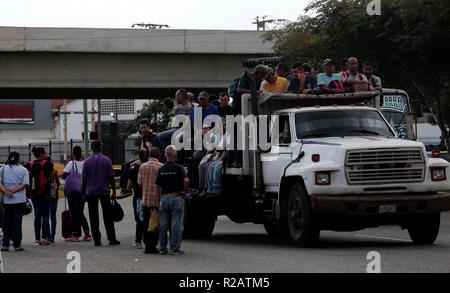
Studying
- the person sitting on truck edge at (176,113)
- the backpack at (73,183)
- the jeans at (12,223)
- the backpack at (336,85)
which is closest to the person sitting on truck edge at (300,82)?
the backpack at (336,85)

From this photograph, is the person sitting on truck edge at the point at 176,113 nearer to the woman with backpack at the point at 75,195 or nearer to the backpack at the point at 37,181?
the woman with backpack at the point at 75,195

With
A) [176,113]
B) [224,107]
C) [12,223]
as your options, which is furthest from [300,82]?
[12,223]

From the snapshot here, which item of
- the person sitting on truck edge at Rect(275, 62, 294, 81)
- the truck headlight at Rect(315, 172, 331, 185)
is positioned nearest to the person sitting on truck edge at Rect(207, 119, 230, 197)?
the person sitting on truck edge at Rect(275, 62, 294, 81)

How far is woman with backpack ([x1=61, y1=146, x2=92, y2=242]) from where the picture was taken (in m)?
19.5

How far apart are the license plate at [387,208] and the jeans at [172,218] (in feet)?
9.85

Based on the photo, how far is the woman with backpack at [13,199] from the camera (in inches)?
688

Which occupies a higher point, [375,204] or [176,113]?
[176,113]

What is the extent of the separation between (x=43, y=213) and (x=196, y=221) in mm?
2866

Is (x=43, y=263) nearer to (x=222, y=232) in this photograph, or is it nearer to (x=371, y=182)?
(x=371, y=182)

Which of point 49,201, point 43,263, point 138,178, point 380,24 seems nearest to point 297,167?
point 138,178

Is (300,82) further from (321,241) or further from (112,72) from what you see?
(112,72)

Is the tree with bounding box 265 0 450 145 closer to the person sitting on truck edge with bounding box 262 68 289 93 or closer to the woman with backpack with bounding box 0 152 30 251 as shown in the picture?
the person sitting on truck edge with bounding box 262 68 289 93

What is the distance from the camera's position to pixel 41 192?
739 inches

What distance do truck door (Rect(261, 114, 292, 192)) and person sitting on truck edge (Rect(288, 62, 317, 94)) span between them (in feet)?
2.95
